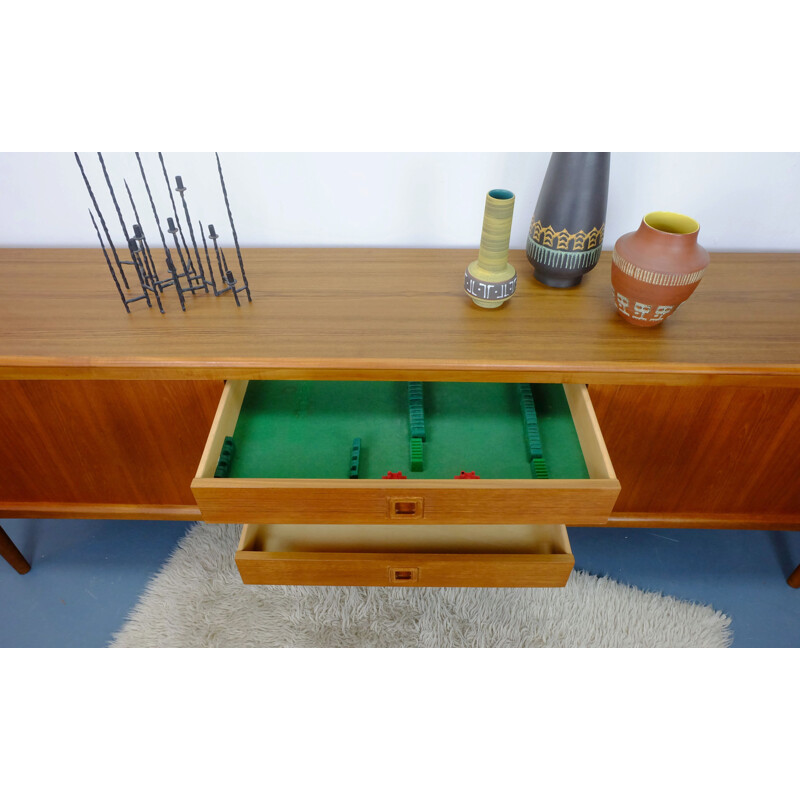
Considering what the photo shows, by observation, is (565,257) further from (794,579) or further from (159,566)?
(159,566)

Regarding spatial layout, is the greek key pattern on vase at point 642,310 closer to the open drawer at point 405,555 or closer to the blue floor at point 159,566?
the open drawer at point 405,555

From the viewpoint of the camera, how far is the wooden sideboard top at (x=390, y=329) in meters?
0.86

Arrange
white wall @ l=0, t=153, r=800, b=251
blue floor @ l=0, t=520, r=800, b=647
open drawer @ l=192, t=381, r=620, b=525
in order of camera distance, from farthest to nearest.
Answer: blue floor @ l=0, t=520, r=800, b=647
white wall @ l=0, t=153, r=800, b=251
open drawer @ l=192, t=381, r=620, b=525

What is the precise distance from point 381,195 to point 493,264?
1.05 ft

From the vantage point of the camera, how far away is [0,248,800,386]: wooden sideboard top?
862mm

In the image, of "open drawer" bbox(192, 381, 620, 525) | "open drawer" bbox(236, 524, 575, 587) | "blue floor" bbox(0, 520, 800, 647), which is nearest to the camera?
"open drawer" bbox(192, 381, 620, 525)

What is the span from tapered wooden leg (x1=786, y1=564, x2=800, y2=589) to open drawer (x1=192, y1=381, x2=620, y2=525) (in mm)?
706

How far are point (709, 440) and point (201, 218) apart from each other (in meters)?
1.07

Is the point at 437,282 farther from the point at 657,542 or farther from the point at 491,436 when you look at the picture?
the point at 657,542

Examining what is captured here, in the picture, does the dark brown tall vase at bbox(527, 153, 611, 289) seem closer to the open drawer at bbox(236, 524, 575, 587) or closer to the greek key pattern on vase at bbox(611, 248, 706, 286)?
the greek key pattern on vase at bbox(611, 248, 706, 286)

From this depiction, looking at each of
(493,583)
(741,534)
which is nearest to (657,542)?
(741,534)

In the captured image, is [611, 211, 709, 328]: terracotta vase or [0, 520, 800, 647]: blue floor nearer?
[611, 211, 709, 328]: terracotta vase

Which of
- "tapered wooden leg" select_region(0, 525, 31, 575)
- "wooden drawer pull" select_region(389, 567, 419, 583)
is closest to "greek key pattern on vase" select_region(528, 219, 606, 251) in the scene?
"wooden drawer pull" select_region(389, 567, 419, 583)

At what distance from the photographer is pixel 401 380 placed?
92 cm
